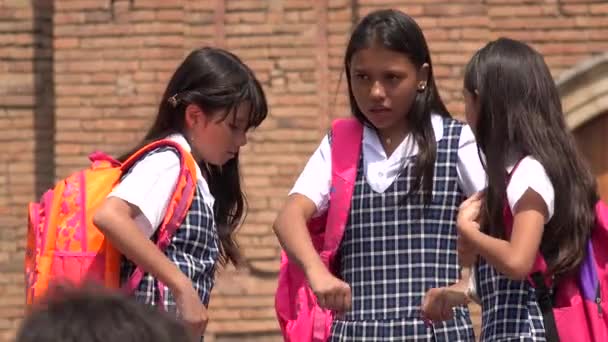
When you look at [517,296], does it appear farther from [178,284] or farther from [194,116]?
[194,116]

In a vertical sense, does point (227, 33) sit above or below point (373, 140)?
above

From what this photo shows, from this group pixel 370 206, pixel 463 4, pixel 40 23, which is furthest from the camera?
pixel 40 23

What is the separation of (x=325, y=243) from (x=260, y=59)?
4547 millimetres

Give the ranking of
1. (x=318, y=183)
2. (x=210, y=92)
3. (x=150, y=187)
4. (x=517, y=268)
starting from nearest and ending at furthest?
(x=517, y=268), (x=150, y=187), (x=318, y=183), (x=210, y=92)

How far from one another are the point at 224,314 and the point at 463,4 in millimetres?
2280

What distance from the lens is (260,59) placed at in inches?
354

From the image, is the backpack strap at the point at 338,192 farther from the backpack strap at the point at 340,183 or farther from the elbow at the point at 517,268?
the elbow at the point at 517,268

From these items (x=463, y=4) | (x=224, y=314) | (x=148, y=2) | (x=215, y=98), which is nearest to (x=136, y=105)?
(x=148, y=2)

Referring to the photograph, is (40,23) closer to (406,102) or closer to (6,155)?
(6,155)

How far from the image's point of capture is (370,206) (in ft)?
14.7

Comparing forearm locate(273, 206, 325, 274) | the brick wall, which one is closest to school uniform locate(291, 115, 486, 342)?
forearm locate(273, 206, 325, 274)

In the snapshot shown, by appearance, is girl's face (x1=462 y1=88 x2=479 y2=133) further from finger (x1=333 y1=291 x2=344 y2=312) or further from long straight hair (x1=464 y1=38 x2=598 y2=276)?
finger (x1=333 y1=291 x2=344 y2=312)

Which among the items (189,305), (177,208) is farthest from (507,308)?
(177,208)

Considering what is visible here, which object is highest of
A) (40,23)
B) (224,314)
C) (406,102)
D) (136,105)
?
(40,23)
